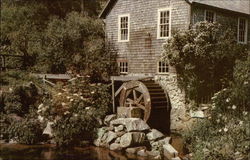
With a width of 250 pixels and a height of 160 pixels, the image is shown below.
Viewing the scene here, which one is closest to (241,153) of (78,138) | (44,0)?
(78,138)

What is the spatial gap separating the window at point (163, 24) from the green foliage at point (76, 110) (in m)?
4.29

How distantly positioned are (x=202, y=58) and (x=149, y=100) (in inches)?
124

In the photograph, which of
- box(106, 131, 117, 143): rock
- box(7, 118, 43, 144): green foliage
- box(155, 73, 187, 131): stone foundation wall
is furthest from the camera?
box(155, 73, 187, 131): stone foundation wall

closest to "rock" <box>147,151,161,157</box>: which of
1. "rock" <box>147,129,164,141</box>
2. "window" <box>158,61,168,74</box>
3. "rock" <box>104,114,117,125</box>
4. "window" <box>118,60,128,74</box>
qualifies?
"rock" <box>147,129,164,141</box>

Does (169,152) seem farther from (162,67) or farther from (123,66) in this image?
(123,66)

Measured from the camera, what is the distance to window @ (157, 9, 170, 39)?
18594mm

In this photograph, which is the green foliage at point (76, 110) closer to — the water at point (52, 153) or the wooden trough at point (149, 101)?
the water at point (52, 153)

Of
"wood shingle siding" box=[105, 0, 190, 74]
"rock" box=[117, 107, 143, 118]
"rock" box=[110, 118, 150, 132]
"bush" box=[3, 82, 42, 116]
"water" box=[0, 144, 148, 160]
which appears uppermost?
"wood shingle siding" box=[105, 0, 190, 74]

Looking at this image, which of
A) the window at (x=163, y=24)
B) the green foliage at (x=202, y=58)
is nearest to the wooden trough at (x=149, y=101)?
the green foliage at (x=202, y=58)

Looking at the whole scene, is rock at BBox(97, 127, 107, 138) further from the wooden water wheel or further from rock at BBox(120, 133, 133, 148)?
the wooden water wheel

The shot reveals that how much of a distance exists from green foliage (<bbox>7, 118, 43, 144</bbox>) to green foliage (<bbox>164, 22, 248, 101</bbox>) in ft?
22.6

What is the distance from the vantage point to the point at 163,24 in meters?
18.6

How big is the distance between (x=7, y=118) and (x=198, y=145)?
8850 millimetres

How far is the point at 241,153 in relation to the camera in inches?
411
